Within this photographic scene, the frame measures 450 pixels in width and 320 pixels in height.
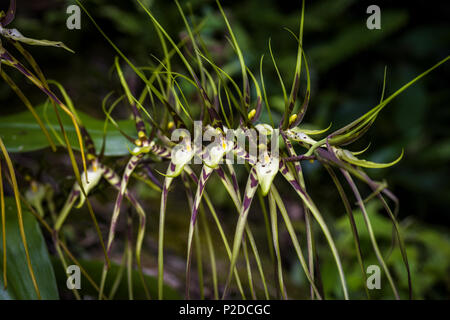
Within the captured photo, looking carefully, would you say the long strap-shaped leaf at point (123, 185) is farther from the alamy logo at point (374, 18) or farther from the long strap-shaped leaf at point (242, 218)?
the alamy logo at point (374, 18)

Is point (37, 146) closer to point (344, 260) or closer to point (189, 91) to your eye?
point (189, 91)

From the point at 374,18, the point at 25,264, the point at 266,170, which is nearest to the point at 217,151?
the point at 266,170

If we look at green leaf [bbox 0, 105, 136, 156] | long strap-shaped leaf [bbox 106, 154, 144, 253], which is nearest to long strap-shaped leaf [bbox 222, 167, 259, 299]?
long strap-shaped leaf [bbox 106, 154, 144, 253]

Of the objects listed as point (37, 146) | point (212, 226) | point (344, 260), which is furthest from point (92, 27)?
point (344, 260)

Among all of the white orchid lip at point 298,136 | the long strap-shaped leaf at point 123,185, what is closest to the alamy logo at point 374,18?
the white orchid lip at point 298,136

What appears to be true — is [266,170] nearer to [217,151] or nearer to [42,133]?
[217,151]
